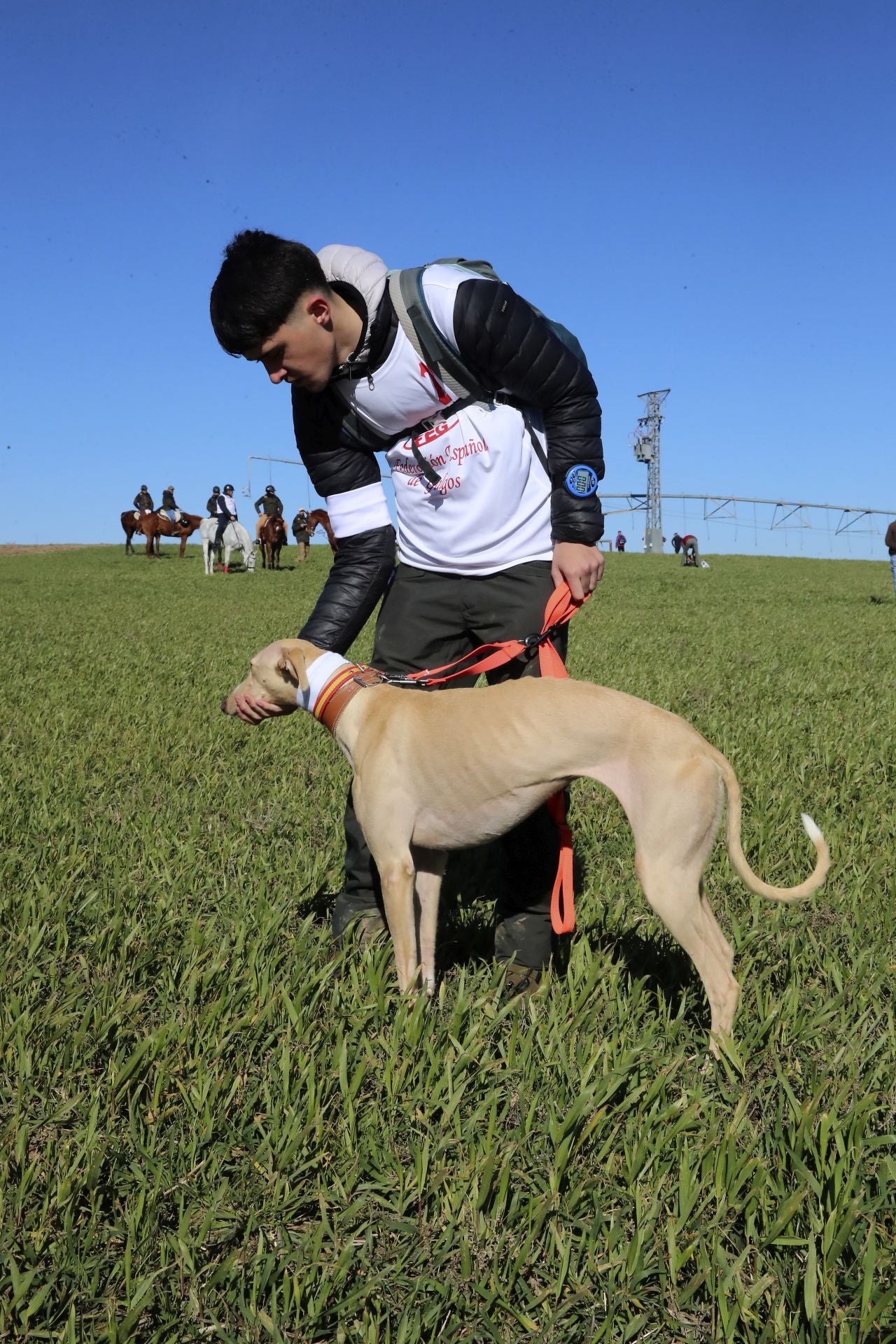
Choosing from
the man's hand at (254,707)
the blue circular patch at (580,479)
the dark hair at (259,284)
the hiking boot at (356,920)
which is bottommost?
the hiking boot at (356,920)

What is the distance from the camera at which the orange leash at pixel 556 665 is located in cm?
326

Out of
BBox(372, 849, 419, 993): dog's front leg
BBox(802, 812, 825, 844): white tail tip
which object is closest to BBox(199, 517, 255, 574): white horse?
BBox(372, 849, 419, 993): dog's front leg

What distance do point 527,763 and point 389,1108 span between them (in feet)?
3.53

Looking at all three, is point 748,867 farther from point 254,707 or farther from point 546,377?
point 254,707

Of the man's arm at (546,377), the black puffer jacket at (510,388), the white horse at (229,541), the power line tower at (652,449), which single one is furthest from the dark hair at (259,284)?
the power line tower at (652,449)

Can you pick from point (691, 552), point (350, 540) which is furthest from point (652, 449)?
point (350, 540)

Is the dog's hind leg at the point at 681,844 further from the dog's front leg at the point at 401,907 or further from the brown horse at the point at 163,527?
the brown horse at the point at 163,527

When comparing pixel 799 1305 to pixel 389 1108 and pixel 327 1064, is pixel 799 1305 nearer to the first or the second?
pixel 389 1108

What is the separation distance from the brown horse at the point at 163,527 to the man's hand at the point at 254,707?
37626mm

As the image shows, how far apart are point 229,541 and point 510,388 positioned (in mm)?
30448

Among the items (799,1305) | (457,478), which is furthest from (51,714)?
(799,1305)

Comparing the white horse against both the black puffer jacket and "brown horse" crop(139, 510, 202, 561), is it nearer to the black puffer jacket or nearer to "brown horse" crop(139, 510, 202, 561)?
"brown horse" crop(139, 510, 202, 561)

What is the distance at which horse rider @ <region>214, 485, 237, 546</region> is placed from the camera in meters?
32.0

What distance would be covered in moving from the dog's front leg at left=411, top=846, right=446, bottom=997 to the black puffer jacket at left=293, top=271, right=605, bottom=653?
125 cm
